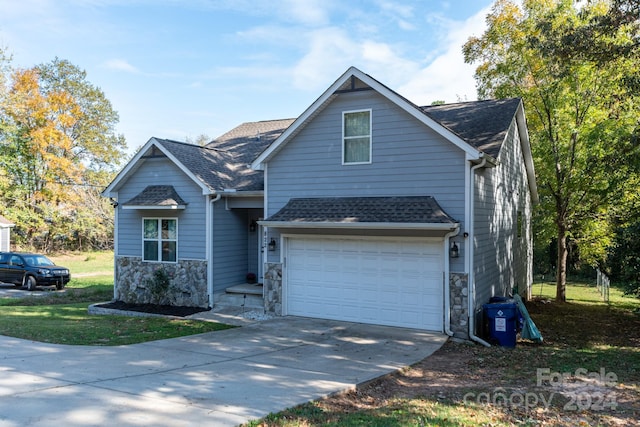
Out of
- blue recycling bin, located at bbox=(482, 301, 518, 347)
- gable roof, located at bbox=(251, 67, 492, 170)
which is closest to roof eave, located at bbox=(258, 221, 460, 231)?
gable roof, located at bbox=(251, 67, 492, 170)

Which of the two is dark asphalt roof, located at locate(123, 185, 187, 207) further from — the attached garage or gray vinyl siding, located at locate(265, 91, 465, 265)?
the attached garage

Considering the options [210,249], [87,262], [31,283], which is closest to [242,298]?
[210,249]

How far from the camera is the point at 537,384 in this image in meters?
6.89

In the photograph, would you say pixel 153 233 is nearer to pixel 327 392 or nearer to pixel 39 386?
pixel 39 386

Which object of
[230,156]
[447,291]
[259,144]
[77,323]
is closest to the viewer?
[447,291]

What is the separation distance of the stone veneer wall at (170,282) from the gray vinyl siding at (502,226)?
769cm

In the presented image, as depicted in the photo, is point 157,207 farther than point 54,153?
No

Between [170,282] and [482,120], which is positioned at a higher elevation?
[482,120]

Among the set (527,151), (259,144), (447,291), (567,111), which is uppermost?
(567,111)

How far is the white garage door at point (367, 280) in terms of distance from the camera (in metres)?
10.7

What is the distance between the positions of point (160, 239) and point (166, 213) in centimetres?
90

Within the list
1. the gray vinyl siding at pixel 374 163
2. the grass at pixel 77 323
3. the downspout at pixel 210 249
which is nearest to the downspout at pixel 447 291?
the gray vinyl siding at pixel 374 163

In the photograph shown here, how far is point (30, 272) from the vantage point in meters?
19.4

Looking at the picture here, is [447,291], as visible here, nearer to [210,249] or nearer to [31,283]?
[210,249]
